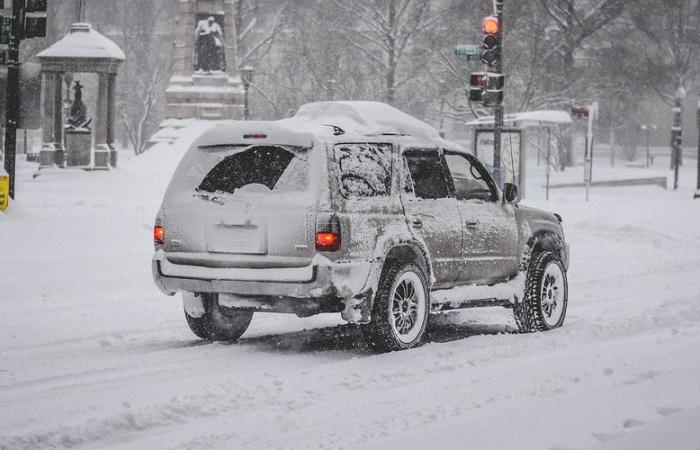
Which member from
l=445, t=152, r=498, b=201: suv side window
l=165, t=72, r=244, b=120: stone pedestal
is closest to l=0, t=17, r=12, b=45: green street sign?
l=445, t=152, r=498, b=201: suv side window

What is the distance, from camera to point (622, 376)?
27.0 feet

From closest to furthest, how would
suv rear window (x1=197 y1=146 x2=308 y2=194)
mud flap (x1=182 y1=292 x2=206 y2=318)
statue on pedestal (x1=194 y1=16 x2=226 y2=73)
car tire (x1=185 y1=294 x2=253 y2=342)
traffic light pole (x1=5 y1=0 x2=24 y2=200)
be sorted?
suv rear window (x1=197 y1=146 x2=308 y2=194)
mud flap (x1=182 y1=292 x2=206 y2=318)
car tire (x1=185 y1=294 x2=253 y2=342)
traffic light pole (x1=5 y1=0 x2=24 y2=200)
statue on pedestal (x1=194 y1=16 x2=226 y2=73)

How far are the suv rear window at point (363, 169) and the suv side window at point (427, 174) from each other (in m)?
0.33

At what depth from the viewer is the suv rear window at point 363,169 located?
9164mm

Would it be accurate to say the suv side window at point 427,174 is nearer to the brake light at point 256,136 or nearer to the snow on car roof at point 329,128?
the snow on car roof at point 329,128

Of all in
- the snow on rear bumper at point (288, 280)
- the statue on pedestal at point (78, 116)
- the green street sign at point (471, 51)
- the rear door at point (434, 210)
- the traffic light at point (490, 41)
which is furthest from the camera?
the statue on pedestal at point (78, 116)

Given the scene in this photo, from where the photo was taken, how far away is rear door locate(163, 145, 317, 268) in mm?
8867

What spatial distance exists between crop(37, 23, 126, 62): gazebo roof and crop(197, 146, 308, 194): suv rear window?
27302 millimetres

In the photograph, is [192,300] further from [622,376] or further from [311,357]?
[622,376]

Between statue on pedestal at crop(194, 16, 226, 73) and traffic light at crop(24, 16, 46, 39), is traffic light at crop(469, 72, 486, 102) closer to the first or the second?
traffic light at crop(24, 16, 46, 39)

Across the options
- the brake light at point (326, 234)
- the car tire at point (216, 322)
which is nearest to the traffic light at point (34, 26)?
the car tire at point (216, 322)

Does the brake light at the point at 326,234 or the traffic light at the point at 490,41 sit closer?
the brake light at the point at 326,234

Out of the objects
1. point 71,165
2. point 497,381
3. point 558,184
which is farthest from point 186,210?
point 558,184

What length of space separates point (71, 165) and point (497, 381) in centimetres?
2970
